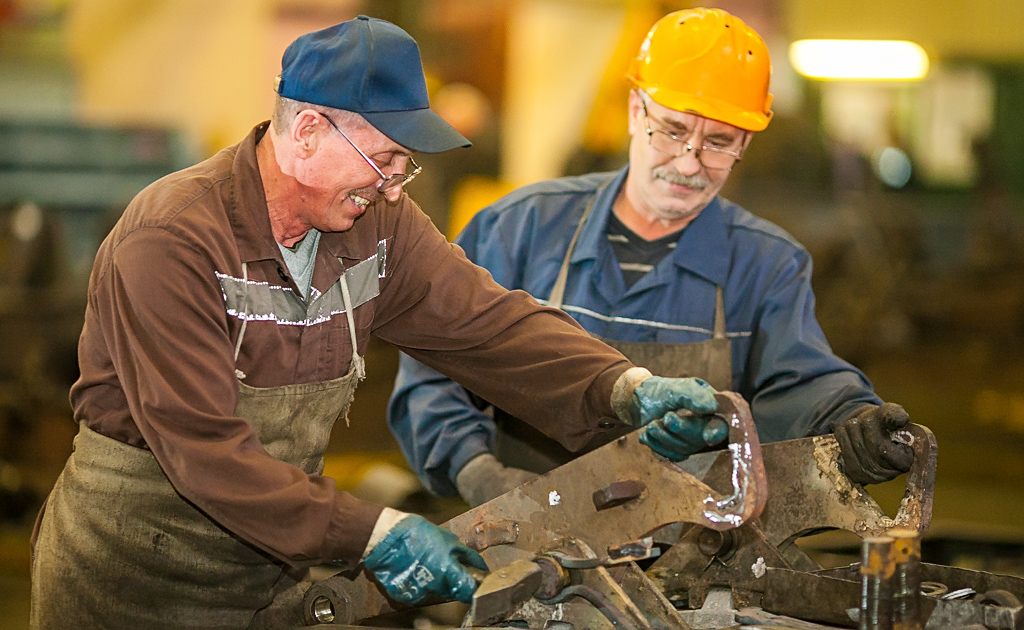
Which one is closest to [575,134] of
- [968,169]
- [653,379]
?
[968,169]

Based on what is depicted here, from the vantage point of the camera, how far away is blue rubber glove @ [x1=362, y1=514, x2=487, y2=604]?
1746 millimetres

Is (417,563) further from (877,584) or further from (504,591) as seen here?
(877,584)

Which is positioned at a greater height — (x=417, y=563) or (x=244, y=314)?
(x=244, y=314)

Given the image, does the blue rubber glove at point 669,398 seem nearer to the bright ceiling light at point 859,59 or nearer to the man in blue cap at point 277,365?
the man in blue cap at point 277,365

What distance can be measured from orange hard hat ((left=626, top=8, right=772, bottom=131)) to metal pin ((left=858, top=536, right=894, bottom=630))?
45.5 inches

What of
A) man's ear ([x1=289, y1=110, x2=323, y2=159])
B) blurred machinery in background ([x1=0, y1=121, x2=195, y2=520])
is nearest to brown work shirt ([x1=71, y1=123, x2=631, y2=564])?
man's ear ([x1=289, y1=110, x2=323, y2=159])

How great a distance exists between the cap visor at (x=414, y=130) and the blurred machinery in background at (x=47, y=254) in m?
4.01

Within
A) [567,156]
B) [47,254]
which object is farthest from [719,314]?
[567,156]

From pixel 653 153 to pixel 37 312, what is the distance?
479 cm

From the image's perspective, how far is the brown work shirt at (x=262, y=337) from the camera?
173 centimetres

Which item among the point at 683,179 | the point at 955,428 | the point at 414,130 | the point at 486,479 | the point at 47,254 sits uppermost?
the point at 414,130

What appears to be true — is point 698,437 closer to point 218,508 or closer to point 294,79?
point 218,508

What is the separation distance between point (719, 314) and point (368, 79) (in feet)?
3.84

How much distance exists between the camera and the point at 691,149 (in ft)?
8.55
